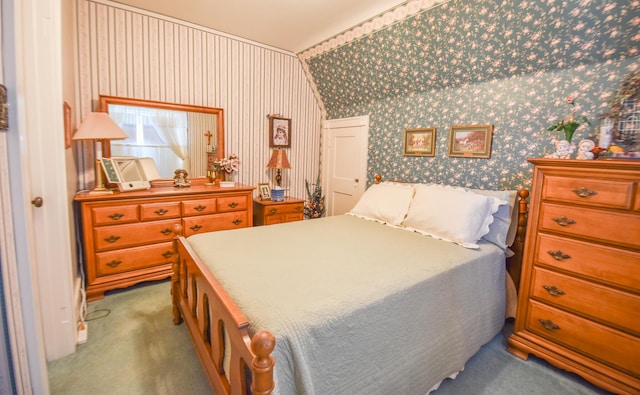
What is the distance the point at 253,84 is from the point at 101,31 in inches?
61.4

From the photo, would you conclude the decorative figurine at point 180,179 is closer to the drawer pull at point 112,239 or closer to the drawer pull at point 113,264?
the drawer pull at point 112,239

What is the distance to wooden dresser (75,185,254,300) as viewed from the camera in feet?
8.02

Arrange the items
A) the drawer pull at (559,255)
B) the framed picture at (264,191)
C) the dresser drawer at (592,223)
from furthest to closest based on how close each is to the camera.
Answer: the framed picture at (264,191), the drawer pull at (559,255), the dresser drawer at (592,223)

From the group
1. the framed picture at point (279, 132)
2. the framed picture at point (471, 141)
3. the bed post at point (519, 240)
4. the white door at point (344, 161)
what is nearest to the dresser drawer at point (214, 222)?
the framed picture at point (279, 132)

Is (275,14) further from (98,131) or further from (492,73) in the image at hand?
(492,73)

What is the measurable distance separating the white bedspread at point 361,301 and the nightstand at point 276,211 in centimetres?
131

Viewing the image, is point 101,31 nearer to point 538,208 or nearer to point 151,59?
point 151,59

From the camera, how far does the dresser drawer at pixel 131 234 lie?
8.14ft

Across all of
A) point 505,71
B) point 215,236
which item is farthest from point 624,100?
point 215,236

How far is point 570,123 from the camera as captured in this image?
76.3 inches

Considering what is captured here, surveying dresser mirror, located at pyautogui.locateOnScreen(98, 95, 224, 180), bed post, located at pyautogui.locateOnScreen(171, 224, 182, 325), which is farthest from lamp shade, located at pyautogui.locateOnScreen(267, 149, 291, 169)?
bed post, located at pyautogui.locateOnScreen(171, 224, 182, 325)

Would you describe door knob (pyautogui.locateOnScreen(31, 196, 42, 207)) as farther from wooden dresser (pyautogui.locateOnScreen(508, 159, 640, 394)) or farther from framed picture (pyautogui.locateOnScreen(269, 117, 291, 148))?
wooden dresser (pyautogui.locateOnScreen(508, 159, 640, 394))

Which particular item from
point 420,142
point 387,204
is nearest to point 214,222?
point 387,204

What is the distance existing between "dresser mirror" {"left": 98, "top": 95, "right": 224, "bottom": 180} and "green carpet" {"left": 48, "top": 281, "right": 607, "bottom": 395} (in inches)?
63.6
